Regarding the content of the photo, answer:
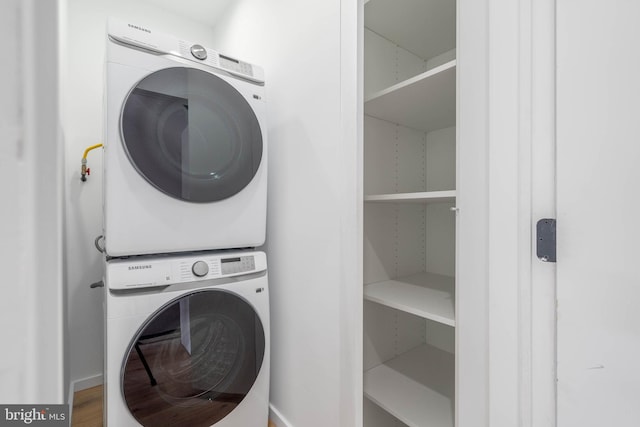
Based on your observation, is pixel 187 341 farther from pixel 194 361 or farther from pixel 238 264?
pixel 238 264

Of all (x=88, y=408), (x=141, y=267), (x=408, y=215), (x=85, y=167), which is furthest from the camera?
(x=85, y=167)

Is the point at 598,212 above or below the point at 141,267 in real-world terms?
above

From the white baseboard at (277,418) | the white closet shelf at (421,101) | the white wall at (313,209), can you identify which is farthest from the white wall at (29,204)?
the white baseboard at (277,418)

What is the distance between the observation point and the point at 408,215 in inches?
53.5

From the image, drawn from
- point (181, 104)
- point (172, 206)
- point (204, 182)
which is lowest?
point (172, 206)

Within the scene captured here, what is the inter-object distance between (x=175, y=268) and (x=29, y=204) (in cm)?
91

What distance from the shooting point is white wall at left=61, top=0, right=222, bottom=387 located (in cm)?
164

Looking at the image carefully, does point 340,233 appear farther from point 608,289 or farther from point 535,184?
point 608,289

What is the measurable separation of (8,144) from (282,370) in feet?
4.73

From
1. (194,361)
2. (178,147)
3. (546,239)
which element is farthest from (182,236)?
(546,239)

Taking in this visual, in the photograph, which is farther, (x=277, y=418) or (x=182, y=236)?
(x=277, y=418)

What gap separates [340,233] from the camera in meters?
1.04

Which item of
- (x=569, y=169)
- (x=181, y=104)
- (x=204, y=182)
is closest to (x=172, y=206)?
(x=204, y=182)

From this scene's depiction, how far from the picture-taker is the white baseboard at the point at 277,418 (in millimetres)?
1318
